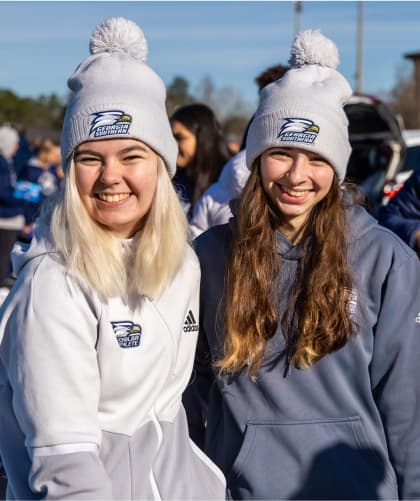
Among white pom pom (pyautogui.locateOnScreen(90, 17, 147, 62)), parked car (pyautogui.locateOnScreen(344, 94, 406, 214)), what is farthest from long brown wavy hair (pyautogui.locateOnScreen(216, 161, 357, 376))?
parked car (pyautogui.locateOnScreen(344, 94, 406, 214))

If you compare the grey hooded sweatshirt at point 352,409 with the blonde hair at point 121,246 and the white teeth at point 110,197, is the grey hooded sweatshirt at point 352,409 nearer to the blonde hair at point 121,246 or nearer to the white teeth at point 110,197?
the blonde hair at point 121,246

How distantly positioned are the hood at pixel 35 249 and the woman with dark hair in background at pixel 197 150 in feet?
12.7

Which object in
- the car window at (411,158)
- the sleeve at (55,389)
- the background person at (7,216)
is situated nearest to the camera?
the sleeve at (55,389)

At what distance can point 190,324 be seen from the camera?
2758 mm

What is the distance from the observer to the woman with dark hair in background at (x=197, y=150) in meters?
6.42

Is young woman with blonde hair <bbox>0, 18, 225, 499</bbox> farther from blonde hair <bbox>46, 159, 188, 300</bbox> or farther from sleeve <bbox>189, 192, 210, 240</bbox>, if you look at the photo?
sleeve <bbox>189, 192, 210, 240</bbox>

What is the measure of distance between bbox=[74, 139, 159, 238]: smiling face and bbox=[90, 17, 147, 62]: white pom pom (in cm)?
37

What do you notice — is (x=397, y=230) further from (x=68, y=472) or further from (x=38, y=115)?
(x=38, y=115)

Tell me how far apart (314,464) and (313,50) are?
148 centimetres

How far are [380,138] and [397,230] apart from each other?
7.41 metres

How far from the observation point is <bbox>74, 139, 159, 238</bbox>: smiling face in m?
2.55

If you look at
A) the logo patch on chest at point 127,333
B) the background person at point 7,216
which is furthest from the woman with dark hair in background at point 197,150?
the background person at point 7,216

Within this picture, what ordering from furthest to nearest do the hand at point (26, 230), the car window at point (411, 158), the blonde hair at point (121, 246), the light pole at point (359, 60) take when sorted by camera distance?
the light pole at point (359, 60), the hand at point (26, 230), the car window at point (411, 158), the blonde hair at point (121, 246)

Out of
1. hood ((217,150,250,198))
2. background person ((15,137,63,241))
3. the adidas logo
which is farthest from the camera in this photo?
background person ((15,137,63,241))
